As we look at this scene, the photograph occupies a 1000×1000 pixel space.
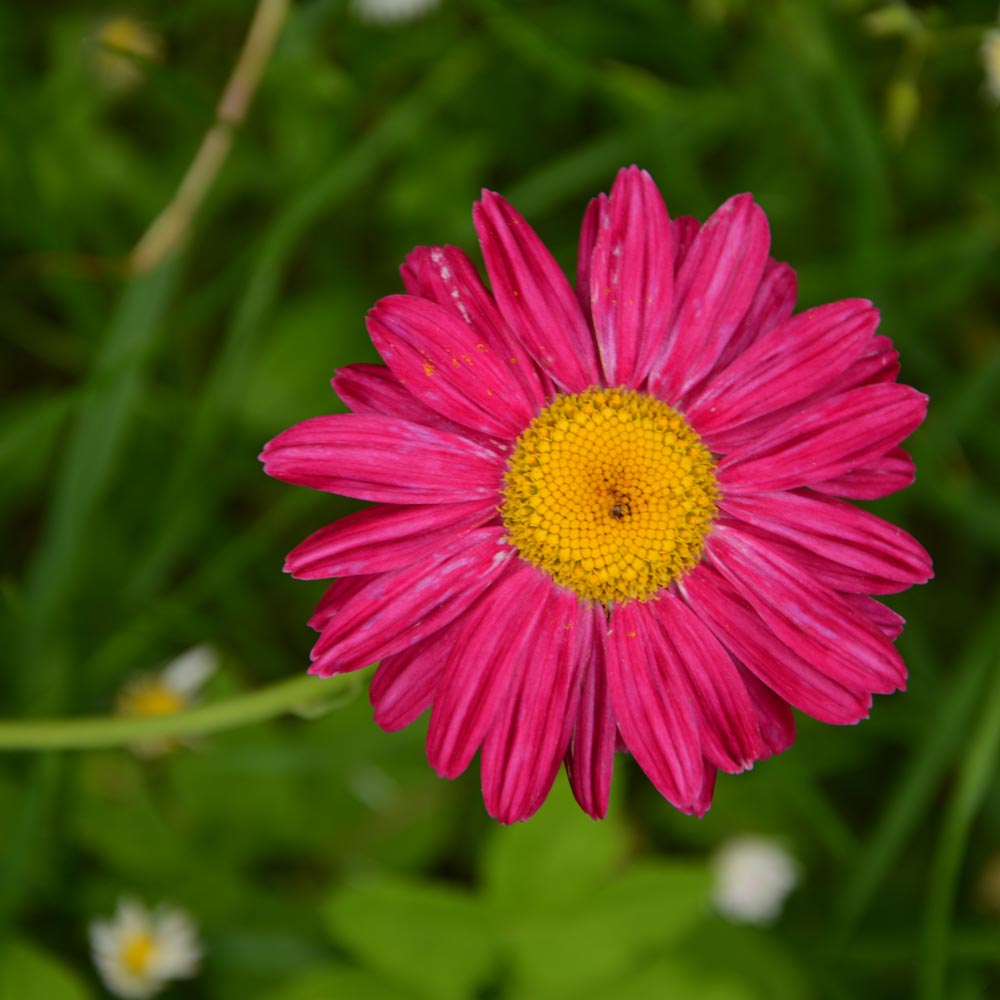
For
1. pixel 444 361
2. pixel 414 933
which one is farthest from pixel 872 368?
pixel 414 933

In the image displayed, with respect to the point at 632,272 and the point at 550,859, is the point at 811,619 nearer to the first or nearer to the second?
the point at 632,272

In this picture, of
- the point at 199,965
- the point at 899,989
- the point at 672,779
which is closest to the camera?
the point at 672,779

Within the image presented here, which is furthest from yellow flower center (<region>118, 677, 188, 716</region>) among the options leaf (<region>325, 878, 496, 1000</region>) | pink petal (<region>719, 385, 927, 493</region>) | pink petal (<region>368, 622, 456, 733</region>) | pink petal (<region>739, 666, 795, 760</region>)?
pink petal (<region>719, 385, 927, 493</region>)

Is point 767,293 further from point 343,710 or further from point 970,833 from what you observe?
point 970,833

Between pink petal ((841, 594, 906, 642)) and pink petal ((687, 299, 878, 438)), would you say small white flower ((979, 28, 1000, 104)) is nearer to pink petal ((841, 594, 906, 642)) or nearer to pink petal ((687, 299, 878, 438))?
pink petal ((687, 299, 878, 438))

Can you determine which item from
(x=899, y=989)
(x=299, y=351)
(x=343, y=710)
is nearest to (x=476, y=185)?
(x=299, y=351)

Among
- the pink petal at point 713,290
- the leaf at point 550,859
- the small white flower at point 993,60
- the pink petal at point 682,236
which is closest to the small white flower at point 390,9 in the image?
the small white flower at point 993,60
